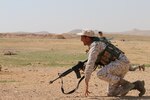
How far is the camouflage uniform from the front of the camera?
9.80 meters

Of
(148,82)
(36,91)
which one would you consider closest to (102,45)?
(36,91)

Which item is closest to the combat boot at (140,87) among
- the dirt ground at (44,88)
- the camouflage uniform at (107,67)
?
the dirt ground at (44,88)

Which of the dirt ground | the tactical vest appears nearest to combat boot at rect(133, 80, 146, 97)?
the dirt ground

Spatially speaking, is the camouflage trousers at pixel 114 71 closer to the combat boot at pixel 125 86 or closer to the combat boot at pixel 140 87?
the combat boot at pixel 125 86

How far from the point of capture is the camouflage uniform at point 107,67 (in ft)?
32.1

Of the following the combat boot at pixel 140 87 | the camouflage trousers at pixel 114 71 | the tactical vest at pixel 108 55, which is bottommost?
the combat boot at pixel 140 87

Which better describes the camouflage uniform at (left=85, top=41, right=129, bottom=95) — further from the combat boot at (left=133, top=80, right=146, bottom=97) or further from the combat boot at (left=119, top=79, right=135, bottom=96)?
the combat boot at (left=133, top=80, right=146, bottom=97)

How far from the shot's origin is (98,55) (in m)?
9.90

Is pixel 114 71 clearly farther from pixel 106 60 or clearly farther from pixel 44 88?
pixel 44 88

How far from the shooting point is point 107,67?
999cm

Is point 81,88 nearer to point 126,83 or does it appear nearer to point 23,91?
point 23,91

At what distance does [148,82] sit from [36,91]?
4146 millimetres

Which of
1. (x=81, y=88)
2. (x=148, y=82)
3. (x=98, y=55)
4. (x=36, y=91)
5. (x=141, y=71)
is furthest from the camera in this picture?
(x=141, y=71)

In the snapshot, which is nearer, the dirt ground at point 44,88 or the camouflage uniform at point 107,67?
the camouflage uniform at point 107,67
